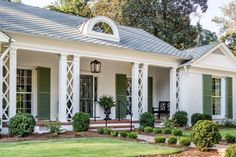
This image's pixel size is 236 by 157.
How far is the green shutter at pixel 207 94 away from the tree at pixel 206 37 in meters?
16.6

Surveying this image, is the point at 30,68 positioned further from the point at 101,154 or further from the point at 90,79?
the point at 101,154

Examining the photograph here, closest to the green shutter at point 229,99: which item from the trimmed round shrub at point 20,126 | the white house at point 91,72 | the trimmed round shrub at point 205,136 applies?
the white house at point 91,72

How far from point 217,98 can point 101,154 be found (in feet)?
44.1

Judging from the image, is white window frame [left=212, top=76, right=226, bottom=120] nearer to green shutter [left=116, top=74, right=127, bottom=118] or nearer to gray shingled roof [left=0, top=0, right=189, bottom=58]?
gray shingled roof [left=0, top=0, right=189, bottom=58]

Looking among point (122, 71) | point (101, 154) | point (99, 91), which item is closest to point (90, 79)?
point (99, 91)

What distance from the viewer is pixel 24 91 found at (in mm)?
15141

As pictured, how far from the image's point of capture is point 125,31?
63.7ft

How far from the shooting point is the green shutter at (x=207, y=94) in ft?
62.5

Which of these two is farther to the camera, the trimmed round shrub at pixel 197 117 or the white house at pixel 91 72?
the trimmed round shrub at pixel 197 117

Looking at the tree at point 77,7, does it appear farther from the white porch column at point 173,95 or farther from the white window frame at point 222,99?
the white porch column at point 173,95

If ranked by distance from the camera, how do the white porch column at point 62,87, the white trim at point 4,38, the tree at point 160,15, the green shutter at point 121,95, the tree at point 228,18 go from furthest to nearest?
the tree at point 228,18 < the tree at point 160,15 < the green shutter at point 121,95 < the white porch column at point 62,87 < the white trim at point 4,38

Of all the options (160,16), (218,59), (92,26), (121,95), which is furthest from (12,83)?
(160,16)

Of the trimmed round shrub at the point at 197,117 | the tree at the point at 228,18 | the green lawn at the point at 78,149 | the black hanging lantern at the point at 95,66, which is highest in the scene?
the tree at the point at 228,18

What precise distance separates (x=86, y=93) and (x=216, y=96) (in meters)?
7.59
